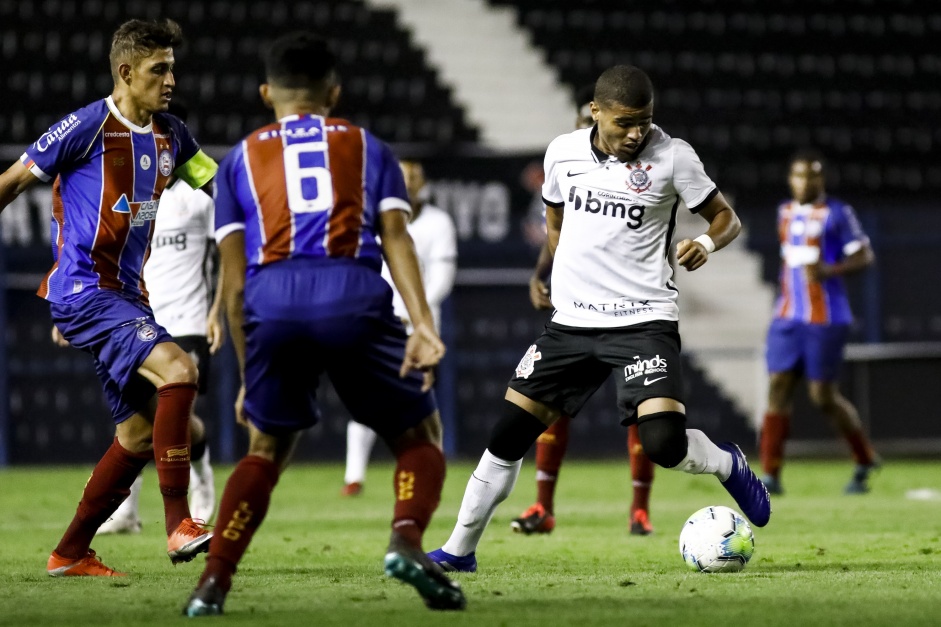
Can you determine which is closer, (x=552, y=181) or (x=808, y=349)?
(x=552, y=181)

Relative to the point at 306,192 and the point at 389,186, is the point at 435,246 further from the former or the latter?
the point at 306,192

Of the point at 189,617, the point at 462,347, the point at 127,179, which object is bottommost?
the point at 462,347

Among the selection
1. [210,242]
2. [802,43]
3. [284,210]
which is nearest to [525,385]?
[284,210]

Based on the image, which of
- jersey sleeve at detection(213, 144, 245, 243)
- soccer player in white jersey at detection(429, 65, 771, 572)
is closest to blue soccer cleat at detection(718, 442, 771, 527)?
soccer player in white jersey at detection(429, 65, 771, 572)

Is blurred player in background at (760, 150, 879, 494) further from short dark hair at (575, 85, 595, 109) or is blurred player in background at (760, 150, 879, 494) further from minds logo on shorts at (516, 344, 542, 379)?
minds logo on shorts at (516, 344, 542, 379)

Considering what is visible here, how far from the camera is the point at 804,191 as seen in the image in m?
10.9

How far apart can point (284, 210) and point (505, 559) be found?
8.04 ft

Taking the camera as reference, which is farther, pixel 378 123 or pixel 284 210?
pixel 378 123

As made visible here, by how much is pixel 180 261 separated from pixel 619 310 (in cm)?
318

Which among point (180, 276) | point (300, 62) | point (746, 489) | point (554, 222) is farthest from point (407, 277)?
point (180, 276)

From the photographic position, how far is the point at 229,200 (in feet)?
14.9

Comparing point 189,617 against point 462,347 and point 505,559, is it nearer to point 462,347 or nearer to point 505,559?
point 505,559

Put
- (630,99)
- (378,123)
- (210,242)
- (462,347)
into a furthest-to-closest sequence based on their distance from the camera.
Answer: (378,123)
(462,347)
(210,242)
(630,99)

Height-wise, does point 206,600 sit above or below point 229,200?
below
